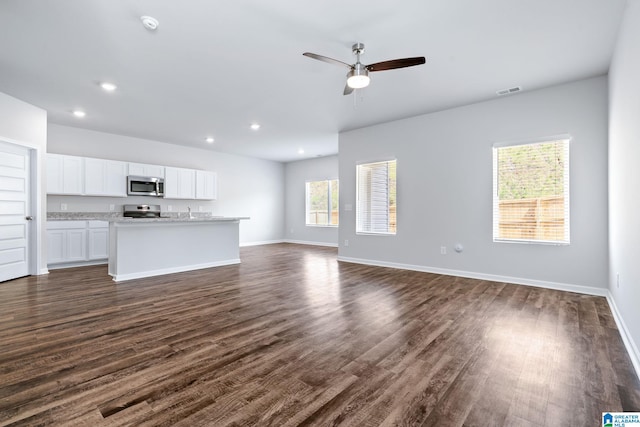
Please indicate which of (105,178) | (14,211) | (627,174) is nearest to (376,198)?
(627,174)

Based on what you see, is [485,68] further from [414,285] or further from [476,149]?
[414,285]

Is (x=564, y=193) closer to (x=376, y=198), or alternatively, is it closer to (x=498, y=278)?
(x=498, y=278)

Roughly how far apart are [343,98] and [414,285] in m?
2.98

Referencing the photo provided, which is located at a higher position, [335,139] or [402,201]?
[335,139]

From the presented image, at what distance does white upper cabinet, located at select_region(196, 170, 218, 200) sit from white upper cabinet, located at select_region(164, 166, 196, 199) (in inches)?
4.4

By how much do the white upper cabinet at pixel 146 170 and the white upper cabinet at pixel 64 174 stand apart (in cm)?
90

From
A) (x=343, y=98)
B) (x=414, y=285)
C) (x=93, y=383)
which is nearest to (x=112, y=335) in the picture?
(x=93, y=383)

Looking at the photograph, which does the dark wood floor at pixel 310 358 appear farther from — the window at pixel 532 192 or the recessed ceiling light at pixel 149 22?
the recessed ceiling light at pixel 149 22

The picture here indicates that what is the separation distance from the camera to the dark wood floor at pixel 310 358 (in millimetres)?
1592

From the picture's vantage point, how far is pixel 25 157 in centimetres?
476

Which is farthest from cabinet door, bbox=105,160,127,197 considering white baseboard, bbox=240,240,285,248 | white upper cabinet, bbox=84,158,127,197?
white baseboard, bbox=240,240,285,248

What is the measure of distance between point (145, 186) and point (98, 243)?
152cm

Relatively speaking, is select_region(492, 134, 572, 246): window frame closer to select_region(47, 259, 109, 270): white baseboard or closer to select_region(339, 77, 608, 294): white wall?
select_region(339, 77, 608, 294): white wall

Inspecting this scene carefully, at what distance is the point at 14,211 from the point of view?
455 centimetres
